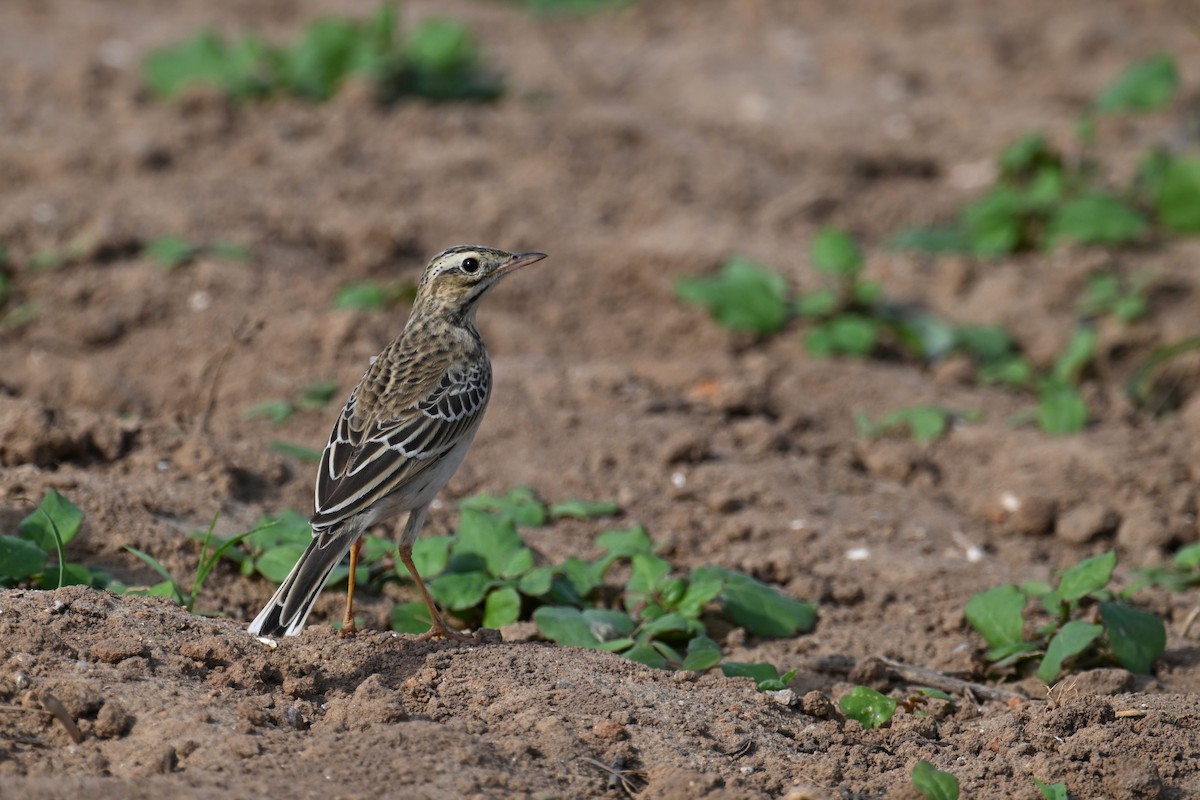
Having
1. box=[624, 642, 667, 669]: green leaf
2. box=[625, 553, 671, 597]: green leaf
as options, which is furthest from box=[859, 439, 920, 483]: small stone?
box=[624, 642, 667, 669]: green leaf

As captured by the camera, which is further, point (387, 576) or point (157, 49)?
point (157, 49)

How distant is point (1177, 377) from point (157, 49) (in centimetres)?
795

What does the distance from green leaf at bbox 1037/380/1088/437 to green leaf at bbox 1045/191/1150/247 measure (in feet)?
6.48

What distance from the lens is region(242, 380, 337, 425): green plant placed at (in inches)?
299

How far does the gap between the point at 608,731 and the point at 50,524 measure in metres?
2.24

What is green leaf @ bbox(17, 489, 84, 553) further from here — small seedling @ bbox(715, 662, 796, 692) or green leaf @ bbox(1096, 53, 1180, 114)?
green leaf @ bbox(1096, 53, 1180, 114)

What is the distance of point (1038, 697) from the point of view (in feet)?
18.3

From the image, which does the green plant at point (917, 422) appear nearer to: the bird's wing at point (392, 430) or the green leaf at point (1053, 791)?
the bird's wing at point (392, 430)

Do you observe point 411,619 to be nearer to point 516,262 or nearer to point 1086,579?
point 516,262

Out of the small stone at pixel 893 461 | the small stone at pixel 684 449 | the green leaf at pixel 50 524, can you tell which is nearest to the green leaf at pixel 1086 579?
the small stone at pixel 893 461

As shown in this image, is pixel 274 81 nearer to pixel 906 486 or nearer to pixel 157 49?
pixel 157 49

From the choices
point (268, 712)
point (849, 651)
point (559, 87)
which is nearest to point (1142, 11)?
point (559, 87)

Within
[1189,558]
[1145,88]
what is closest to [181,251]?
[1189,558]

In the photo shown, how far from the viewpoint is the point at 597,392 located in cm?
807
